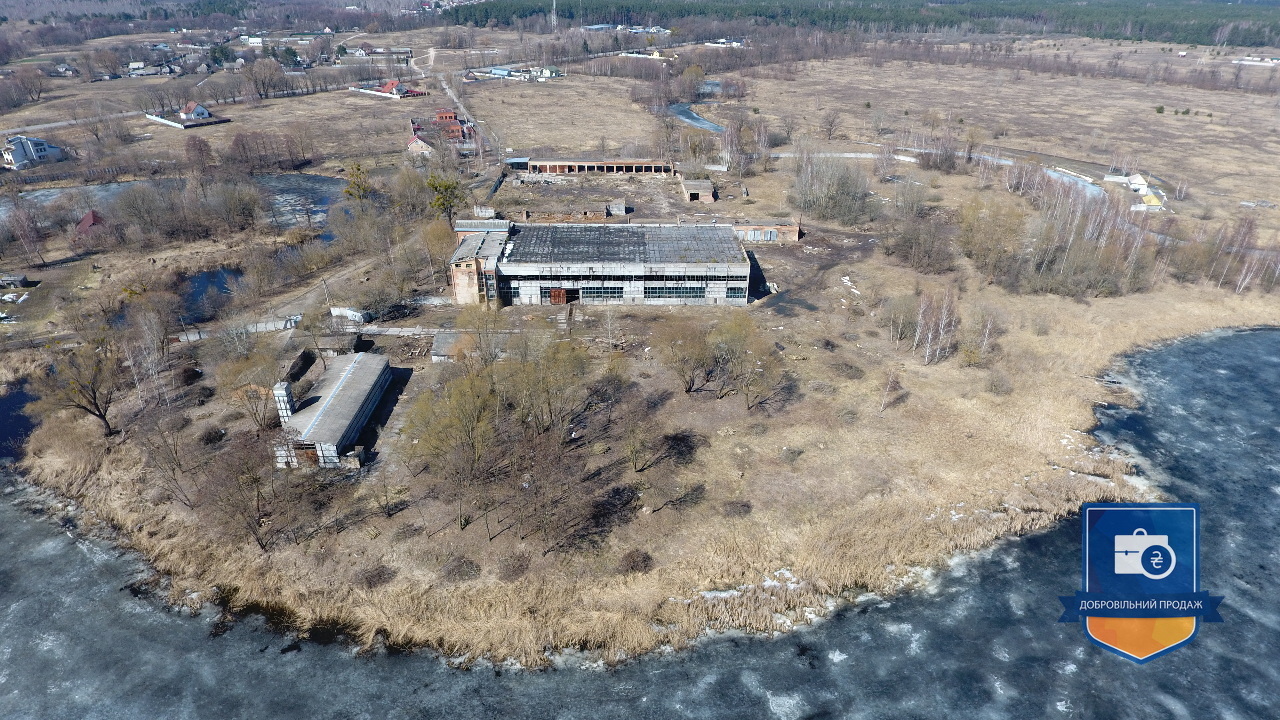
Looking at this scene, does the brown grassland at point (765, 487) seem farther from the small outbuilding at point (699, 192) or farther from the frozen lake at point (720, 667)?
the small outbuilding at point (699, 192)

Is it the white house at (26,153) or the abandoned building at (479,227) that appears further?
the white house at (26,153)

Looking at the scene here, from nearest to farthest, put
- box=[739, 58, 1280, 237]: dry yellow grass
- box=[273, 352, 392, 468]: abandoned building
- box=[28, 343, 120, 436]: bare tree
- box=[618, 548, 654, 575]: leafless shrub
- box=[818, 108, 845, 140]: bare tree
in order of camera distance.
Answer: box=[618, 548, 654, 575]: leafless shrub
box=[273, 352, 392, 468]: abandoned building
box=[28, 343, 120, 436]: bare tree
box=[739, 58, 1280, 237]: dry yellow grass
box=[818, 108, 845, 140]: bare tree

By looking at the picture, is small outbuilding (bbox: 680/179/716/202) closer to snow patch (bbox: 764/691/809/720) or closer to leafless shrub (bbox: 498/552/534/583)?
leafless shrub (bbox: 498/552/534/583)

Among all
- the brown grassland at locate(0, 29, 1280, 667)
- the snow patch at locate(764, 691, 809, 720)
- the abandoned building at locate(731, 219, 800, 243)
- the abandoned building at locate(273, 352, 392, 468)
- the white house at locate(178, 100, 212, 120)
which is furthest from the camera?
the white house at locate(178, 100, 212, 120)

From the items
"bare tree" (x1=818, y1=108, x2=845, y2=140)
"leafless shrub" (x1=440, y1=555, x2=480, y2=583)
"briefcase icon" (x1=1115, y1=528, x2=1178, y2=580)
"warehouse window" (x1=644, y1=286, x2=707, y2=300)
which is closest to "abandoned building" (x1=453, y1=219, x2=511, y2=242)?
"warehouse window" (x1=644, y1=286, x2=707, y2=300)

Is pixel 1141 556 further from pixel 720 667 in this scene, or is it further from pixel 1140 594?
pixel 720 667

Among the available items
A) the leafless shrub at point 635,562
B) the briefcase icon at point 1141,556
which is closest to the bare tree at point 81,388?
the leafless shrub at point 635,562
